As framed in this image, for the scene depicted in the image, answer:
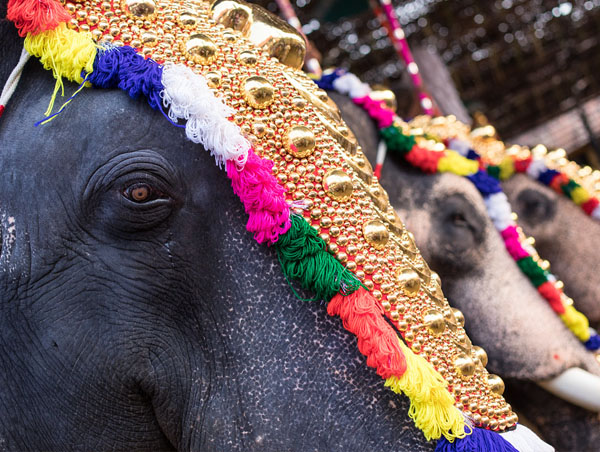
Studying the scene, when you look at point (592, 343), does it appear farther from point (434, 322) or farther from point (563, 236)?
point (434, 322)

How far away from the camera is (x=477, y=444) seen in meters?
0.83

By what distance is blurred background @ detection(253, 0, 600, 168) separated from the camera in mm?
3229

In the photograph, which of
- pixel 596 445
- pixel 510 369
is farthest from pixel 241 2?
pixel 596 445

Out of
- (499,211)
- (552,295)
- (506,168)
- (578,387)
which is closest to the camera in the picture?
(578,387)

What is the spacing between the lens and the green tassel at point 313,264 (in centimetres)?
88

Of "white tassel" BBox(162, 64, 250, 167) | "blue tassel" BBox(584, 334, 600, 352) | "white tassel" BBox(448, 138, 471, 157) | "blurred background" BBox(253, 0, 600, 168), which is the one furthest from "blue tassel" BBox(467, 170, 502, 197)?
"blurred background" BBox(253, 0, 600, 168)

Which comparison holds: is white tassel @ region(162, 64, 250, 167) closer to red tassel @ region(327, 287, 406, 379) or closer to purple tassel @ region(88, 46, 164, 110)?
purple tassel @ region(88, 46, 164, 110)

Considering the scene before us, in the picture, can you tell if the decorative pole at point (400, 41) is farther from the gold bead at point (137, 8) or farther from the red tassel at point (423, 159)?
the gold bead at point (137, 8)

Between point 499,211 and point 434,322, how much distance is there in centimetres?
84

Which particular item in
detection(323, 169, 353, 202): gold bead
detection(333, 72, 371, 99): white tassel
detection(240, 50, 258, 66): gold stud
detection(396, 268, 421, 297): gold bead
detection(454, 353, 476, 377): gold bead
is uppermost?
detection(240, 50, 258, 66): gold stud

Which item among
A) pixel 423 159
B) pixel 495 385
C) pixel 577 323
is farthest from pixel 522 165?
pixel 495 385

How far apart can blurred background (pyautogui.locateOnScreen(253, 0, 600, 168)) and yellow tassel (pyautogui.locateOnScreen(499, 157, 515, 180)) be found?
1080 millimetres

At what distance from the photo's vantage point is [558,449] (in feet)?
5.15

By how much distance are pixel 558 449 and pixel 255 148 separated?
1133 millimetres
